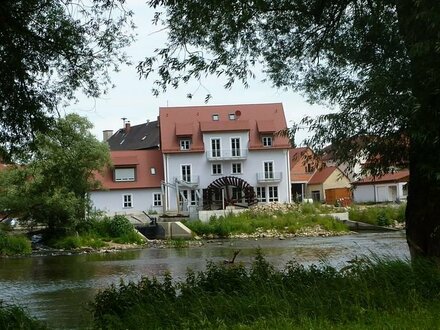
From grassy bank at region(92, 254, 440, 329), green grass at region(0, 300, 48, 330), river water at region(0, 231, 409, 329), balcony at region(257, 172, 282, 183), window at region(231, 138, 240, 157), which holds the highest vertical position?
window at region(231, 138, 240, 157)

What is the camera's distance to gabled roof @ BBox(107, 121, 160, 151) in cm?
7025

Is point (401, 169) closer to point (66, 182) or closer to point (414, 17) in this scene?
point (414, 17)

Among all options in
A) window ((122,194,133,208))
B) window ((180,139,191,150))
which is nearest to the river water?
window ((122,194,133,208))

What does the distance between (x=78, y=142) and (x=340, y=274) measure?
30.5 metres

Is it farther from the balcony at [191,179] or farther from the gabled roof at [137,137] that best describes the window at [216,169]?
the gabled roof at [137,137]

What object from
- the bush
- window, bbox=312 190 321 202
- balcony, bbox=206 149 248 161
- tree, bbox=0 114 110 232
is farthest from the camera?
window, bbox=312 190 321 202

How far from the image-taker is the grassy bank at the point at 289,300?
6.83 metres

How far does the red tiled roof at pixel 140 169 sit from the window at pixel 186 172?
201cm

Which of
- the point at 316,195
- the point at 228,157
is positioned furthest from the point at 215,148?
the point at 316,195

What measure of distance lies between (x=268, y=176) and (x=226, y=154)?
4411mm

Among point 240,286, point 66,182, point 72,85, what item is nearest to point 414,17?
point 240,286

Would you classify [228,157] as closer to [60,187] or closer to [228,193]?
[228,193]

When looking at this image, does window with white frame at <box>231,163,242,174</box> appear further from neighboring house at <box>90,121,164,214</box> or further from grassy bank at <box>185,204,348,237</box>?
grassy bank at <box>185,204,348,237</box>

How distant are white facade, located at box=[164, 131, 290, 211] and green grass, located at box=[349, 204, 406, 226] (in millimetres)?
9216
